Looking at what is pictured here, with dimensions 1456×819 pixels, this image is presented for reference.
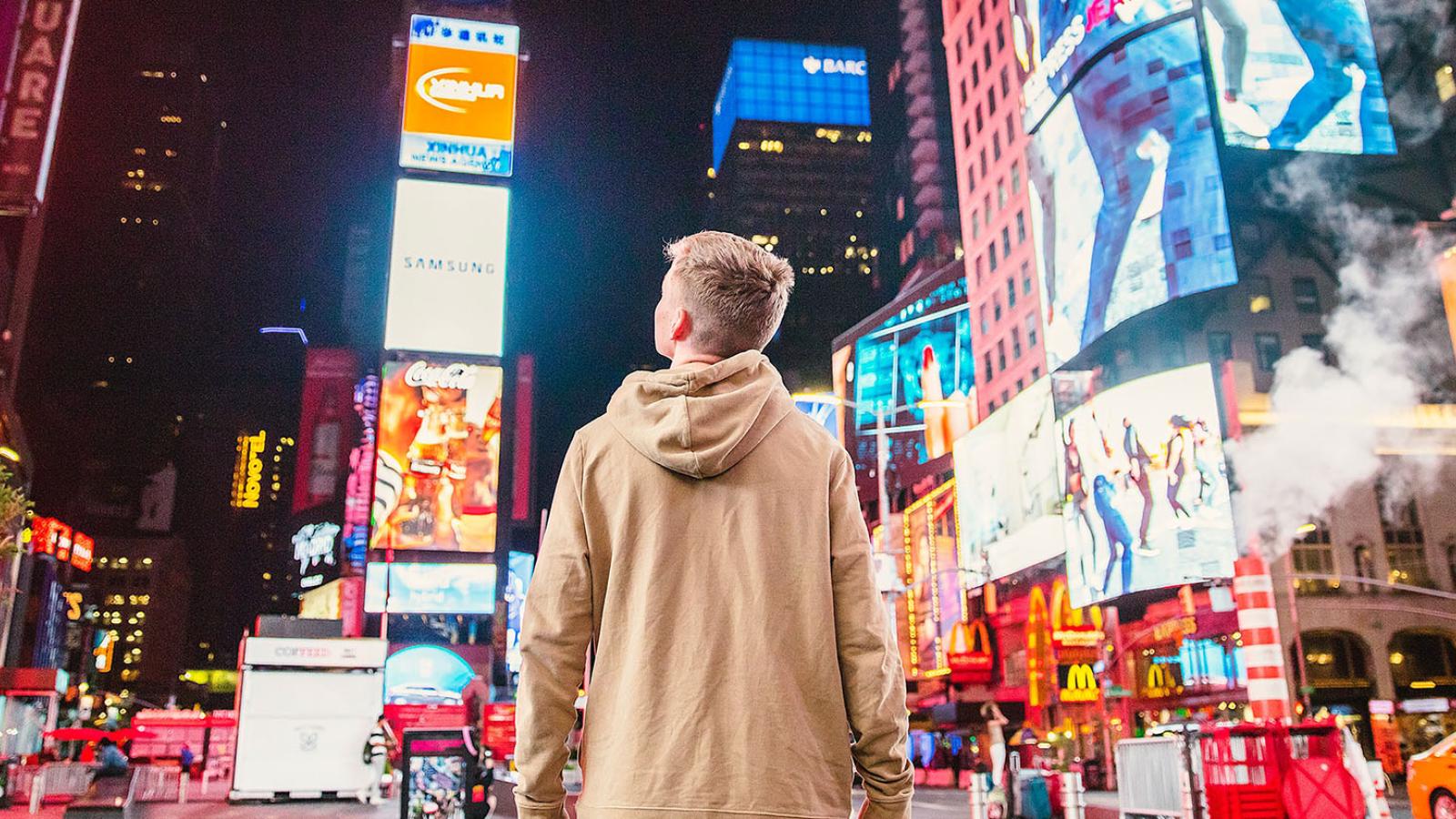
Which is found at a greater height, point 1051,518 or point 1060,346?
point 1060,346

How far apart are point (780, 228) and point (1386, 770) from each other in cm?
7517

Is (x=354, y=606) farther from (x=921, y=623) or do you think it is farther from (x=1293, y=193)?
(x=1293, y=193)

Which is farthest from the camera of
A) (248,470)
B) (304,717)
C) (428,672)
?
(248,470)

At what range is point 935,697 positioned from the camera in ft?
146

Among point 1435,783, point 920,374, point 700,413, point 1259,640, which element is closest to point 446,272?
point 920,374

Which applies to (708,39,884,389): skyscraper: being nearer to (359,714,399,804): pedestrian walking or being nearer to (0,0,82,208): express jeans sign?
(0,0,82,208): express jeans sign

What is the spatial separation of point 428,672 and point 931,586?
23742 millimetres

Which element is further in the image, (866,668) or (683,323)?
(683,323)

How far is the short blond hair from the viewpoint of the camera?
2057mm

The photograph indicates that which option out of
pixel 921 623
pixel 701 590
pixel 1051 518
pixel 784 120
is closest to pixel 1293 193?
pixel 1051 518

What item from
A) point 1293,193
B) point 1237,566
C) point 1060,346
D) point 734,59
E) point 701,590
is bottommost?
point 701,590

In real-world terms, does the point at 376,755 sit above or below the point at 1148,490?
below

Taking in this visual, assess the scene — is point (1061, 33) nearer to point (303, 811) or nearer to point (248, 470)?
point (303, 811)

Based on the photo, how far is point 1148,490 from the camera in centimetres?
2744
